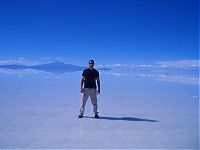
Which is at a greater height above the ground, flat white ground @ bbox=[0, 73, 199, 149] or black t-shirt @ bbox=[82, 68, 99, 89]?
black t-shirt @ bbox=[82, 68, 99, 89]

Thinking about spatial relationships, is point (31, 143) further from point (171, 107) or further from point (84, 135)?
point (171, 107)

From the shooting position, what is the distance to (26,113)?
9.38 meters

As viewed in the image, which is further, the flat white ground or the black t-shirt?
the black t-shirt

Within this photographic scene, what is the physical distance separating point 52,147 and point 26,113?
3732 millimetres

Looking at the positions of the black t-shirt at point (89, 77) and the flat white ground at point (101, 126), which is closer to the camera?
the flat white ground at point (101, 126)

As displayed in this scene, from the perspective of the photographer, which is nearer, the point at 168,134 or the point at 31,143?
the point at 31,143

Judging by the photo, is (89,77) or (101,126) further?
(89,77)

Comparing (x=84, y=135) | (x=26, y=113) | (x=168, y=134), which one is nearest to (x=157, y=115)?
(x=168, y=134)

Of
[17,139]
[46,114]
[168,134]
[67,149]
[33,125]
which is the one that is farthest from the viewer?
[46,114]

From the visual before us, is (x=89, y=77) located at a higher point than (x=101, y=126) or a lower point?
higher

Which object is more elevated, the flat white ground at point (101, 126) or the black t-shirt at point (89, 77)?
the black t-shirt at point (89, 77)

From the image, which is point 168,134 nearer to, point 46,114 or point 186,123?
point 186,123

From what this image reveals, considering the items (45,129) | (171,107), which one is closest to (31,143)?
(45,129)

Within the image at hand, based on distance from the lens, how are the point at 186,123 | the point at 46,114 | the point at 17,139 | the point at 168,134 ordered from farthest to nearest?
the point at 46,114 → the point at 186,123 → the point at 168,134 → the point at 17,139
